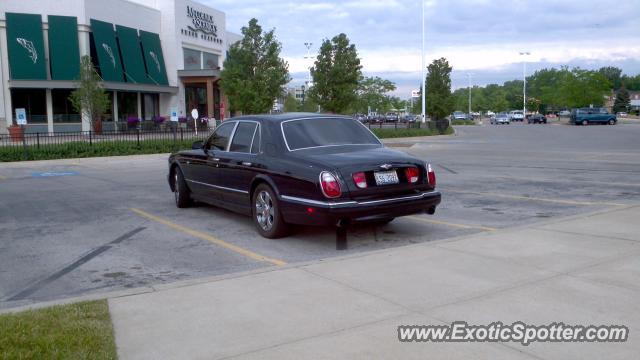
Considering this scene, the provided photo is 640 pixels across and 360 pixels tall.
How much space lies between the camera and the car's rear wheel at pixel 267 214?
309 inches

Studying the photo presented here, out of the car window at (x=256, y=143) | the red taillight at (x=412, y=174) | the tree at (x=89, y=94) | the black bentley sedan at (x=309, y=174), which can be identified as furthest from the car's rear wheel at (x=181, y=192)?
the tree at (x=89, y=94)

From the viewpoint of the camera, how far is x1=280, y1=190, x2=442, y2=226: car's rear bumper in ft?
23.5

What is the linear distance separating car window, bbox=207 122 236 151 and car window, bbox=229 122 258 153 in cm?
21

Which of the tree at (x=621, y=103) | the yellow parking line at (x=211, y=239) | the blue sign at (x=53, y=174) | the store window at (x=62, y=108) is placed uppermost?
the tree at (x=621, y=103)

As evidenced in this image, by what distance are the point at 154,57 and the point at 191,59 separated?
5.02 meters

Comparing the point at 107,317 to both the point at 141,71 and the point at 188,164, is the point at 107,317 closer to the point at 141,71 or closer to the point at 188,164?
the point at 188,164

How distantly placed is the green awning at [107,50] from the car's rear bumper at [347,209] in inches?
1441

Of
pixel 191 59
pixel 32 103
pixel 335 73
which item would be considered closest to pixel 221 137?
pixel 335 73

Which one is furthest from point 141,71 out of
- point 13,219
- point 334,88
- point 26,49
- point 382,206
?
point 382,206

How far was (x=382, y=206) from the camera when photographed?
7.42 metres

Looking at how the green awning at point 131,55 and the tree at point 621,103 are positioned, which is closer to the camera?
the green awning at point 131,55

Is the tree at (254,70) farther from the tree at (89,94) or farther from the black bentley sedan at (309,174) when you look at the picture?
the black bentley sedan at (309,174)

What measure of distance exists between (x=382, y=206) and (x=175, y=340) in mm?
3573

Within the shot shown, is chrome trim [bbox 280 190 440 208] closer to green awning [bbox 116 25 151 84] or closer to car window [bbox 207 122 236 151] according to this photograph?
car window [bbox 207 122 236 151]
